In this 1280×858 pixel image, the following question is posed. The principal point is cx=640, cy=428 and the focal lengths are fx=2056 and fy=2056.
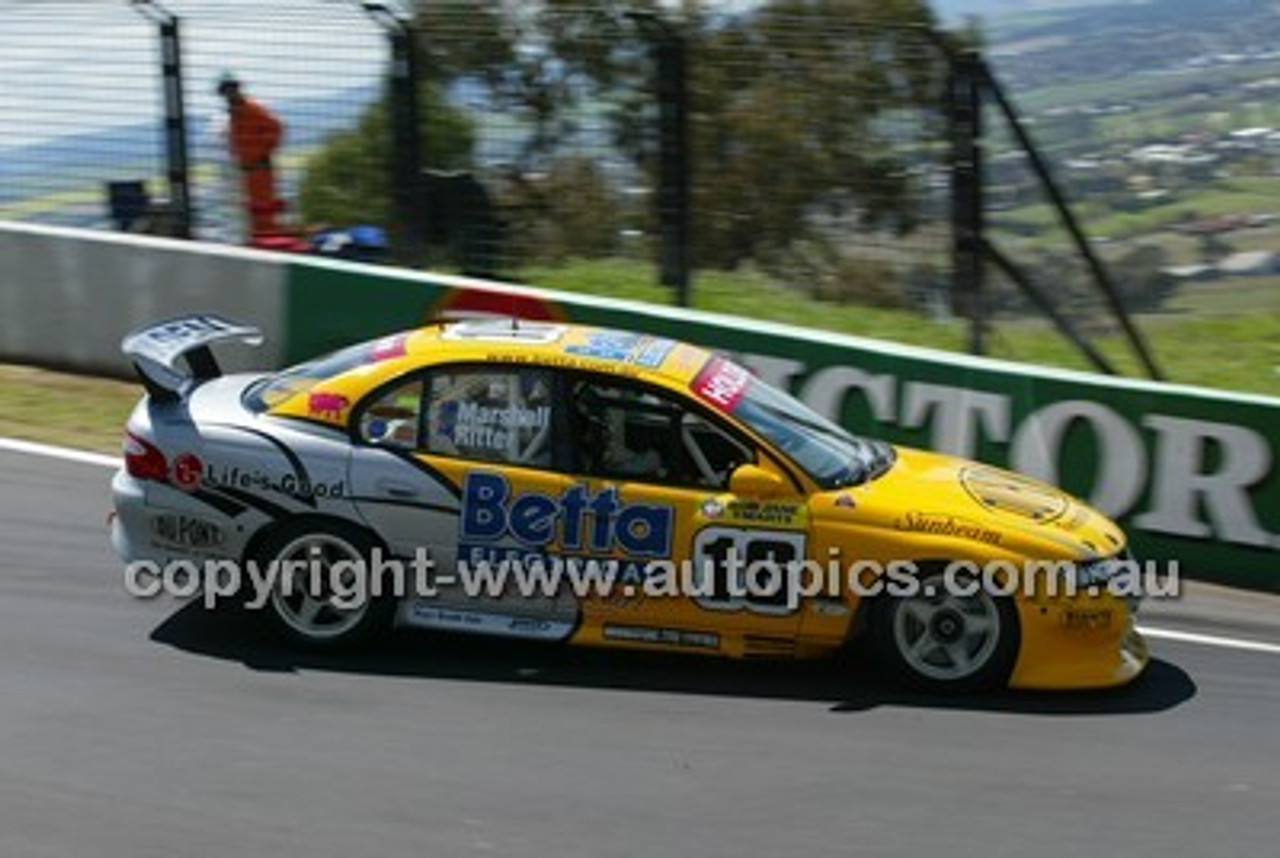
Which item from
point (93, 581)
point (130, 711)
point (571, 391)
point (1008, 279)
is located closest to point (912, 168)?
point (1008, 279)

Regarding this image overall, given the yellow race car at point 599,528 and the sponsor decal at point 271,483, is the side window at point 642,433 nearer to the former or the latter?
the yellow race car at point 599,528

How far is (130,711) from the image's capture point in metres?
7.92

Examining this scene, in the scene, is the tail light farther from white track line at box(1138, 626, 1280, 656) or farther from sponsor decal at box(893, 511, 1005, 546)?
white track line at box(1138, 626, 1280, 656)

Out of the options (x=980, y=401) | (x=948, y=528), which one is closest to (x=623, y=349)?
(x=948, y=528)

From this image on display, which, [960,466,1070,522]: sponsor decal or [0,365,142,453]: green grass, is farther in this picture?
[0,365,142,453]: green grass

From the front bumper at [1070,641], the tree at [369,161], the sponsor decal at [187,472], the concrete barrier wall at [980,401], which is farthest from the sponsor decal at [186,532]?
the tree at [369,161]

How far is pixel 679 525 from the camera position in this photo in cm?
838

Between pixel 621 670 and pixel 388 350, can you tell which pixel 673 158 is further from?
pixel 621 670

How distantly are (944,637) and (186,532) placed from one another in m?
3.22

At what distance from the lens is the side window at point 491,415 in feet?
28.0

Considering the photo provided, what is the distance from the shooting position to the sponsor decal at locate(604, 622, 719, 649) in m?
8.52

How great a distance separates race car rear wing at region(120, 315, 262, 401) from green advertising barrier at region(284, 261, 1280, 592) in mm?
3032

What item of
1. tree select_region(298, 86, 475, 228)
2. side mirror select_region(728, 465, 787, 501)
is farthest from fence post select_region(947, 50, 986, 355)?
side mirror select_region(728, 465, 787, 501)

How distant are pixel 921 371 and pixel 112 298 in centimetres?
563
